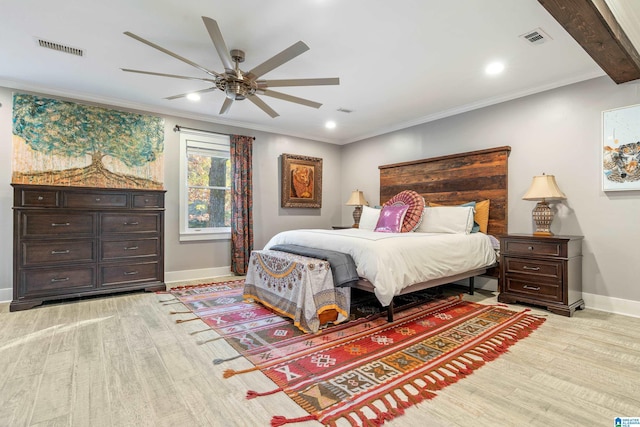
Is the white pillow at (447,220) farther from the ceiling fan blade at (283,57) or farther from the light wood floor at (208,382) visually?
the ceiling fan blade at (283,57)

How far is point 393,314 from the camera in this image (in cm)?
298

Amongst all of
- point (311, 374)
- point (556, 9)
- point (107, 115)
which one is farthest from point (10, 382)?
point (556, 9)

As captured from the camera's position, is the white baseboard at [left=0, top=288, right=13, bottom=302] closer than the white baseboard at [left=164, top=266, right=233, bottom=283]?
Yes

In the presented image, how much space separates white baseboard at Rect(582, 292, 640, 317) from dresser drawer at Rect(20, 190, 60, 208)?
5.96m

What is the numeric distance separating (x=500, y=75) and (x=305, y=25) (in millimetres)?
2290

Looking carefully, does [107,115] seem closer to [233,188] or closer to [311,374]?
[233,188]

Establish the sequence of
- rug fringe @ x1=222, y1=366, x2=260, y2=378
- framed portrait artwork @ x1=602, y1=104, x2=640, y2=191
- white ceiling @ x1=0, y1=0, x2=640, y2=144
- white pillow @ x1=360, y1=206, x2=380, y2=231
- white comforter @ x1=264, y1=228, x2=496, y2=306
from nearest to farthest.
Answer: rug fringe @ x1=222, y1=366, x2=260, y2=378, white ceiling @ x1=0, y1=0, x2=640, y2=144, white comforter @ x1=264, y1=228, x2=496, y2=306, framed portrait artwork @ x1=602, y1=104, x2=640, y2=191, white pillow @ x1=360, y1=206, x2=380, y2=231

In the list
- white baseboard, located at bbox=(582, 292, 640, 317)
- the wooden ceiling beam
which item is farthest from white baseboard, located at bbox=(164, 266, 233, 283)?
the wooden ceiling beam

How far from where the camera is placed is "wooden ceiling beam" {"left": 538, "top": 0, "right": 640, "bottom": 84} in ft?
6.55

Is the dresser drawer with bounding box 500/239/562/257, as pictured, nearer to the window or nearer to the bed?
the bed

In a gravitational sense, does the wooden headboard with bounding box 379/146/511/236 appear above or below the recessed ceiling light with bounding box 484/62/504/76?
below

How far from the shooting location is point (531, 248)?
3283 millimetres

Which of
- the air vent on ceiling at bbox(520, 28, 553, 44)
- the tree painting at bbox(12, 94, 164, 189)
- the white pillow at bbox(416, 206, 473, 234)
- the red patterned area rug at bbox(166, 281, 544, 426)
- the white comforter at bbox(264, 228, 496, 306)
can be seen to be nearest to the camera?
the red patterned area rug at bbox(166, 281, 544, 426)

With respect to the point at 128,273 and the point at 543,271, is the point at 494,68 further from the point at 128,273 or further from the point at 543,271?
the point at 128,273
